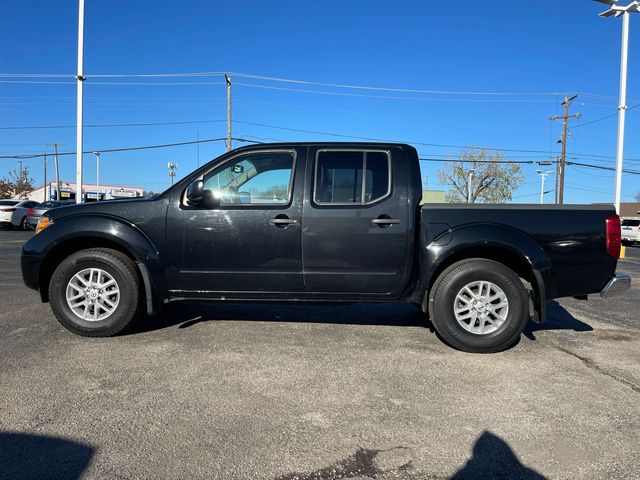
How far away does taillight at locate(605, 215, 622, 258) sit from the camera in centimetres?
430

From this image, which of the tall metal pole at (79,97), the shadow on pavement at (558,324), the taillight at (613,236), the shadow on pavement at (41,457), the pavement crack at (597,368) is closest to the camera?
the shadow on pavement at (41,457)

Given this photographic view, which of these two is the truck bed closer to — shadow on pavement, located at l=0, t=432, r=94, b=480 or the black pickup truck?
the black pickup truck

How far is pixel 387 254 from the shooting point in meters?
4.39

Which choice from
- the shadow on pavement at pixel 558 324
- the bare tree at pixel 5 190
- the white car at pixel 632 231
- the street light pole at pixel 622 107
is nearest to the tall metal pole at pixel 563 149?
the white car at pixel 632 231

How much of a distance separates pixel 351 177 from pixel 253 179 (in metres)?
1.00

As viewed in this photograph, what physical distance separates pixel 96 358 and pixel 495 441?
3295 millimetres

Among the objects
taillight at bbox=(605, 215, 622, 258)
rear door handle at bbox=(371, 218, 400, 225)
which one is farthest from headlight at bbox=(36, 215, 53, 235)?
taillight at bbox=(605, 215, 622, 258)

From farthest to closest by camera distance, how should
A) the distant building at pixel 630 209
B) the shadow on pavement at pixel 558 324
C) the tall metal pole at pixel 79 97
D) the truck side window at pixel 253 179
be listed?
the distant building at pixel 630 209 → the tall metal pole at pixel 79 97 → the shadow on pavement at pixel 558 324 → the truck side window at pixel 253 179

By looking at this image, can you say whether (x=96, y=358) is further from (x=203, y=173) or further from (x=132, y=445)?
(x=203, y=173)

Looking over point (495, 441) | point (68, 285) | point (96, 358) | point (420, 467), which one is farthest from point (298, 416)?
point (68, 285)

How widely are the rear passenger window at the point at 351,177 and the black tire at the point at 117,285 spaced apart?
6.72 ft

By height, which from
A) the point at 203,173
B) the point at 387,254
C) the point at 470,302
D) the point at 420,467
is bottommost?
the point at 420,467

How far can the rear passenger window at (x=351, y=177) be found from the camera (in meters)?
4.50

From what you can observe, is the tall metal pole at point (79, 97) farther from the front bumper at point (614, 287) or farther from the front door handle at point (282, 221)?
the front bumper at point (614, 287)
